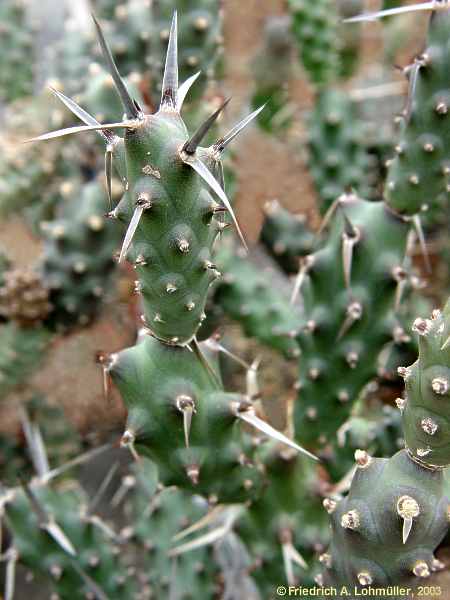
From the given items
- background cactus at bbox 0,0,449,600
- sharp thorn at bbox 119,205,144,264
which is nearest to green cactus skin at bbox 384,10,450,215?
background cactus at bbox 0,0,449,600

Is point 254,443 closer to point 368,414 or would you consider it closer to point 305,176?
point 368,414

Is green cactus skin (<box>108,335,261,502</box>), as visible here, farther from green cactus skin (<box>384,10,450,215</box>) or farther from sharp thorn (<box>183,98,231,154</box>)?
green cactus skin (<box>384,10,450,215</box>)

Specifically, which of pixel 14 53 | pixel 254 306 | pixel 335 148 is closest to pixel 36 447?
pixel 254 306

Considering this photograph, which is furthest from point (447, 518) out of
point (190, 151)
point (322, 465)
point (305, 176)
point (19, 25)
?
point (19, 25)

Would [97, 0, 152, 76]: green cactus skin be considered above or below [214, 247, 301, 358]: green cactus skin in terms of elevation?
above

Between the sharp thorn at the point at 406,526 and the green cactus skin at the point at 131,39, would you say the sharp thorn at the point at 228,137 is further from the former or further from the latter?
the green cactus skin at the point at 131,39

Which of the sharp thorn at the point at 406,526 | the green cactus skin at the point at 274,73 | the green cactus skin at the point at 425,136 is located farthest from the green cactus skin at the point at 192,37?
the sharp thorn at the point at 406,526
